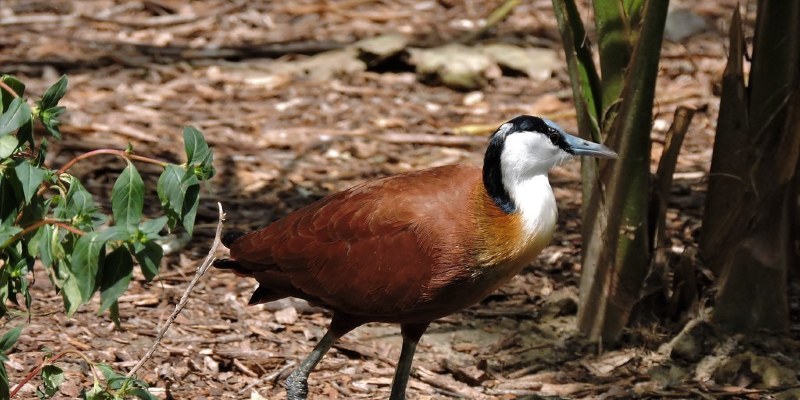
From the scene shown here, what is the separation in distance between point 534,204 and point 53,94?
2075 millimetres

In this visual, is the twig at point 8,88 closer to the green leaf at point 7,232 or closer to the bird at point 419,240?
the green leaf at point 7,232

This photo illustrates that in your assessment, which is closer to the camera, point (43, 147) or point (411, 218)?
point (43, 147)

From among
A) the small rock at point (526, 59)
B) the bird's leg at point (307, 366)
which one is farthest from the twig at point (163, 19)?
the bird's leg at point (307, 366)

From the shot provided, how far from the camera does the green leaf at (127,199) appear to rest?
3.22 m

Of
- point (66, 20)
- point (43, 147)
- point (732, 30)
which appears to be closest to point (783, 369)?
point (732, 30)

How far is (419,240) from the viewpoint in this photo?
4676mm

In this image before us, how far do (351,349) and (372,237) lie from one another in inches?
42.8

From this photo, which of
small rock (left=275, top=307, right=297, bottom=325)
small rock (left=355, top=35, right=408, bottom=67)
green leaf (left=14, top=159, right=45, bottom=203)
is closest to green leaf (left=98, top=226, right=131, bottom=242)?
green leaf (left=14, top=159, right=45, bottom=203)

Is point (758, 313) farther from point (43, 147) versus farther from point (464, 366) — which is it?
point (43, 147)

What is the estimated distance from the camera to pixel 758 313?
549 centimetres

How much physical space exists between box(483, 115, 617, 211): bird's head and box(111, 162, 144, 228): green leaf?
6.03 ft

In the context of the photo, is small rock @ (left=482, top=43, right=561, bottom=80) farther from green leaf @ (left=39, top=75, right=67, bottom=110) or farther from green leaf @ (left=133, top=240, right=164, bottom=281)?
green leaf @ (left=133, top=240, right=164, bottom=281)

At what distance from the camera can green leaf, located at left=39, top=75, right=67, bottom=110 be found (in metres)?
3.40

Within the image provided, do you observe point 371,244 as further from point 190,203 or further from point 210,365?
point 190,203
